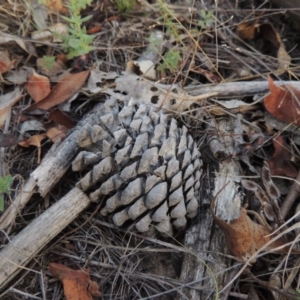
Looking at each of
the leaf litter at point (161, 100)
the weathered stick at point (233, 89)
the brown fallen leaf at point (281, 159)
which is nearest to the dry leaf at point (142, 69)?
the leaf litter at point (161, 100)

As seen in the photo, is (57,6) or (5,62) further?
(57,6)

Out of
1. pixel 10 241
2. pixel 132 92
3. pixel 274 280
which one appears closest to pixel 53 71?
pixel 132 92

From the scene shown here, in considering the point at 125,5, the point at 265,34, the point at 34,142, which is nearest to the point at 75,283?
the point at 34,142

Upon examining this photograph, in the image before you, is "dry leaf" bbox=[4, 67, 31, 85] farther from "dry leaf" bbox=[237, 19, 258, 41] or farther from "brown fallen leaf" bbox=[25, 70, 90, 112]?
"dry leaf" bbox=[237, 19, 258, 41]

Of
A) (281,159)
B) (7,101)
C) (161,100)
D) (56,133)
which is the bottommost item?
(281,159)

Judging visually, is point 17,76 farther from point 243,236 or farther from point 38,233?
point 243,236

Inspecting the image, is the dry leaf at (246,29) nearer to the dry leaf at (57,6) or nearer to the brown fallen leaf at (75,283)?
the dry leaf at (57,6)

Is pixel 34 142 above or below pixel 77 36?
below
